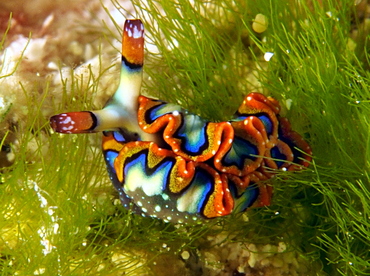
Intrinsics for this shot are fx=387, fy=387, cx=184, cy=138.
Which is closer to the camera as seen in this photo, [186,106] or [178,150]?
[178,150]

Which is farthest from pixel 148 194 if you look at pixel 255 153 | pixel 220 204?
pixel 255 153

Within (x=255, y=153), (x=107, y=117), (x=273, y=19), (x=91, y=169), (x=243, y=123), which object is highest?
(x=273, y=19)

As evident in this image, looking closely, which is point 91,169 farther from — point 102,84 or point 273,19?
point 273,19

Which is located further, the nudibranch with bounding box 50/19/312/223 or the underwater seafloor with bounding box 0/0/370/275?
the underwater seafloor with bounding box 0/0/370/275

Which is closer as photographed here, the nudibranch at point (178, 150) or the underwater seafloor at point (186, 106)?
the nudibranch at point (178, 150)
